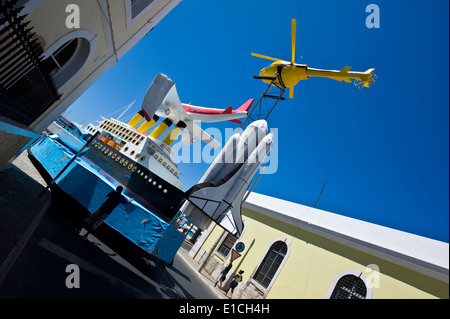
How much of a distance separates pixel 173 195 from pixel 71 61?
5.37 m

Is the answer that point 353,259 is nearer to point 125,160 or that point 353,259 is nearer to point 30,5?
point 125,160

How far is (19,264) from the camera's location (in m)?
3.48

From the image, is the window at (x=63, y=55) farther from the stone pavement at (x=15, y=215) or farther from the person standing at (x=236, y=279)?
the person standing at (x=236, y=279)

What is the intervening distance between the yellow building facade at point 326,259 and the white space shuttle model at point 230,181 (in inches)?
168

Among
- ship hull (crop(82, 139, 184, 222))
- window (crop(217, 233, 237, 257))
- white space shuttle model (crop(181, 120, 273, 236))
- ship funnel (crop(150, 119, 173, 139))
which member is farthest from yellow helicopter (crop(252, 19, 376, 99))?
window (crop(217, 233, 237, 257))

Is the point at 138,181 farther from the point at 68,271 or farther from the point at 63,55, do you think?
the point at 63,55

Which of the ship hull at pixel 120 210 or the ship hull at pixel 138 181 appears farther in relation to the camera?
the ship hull at pixel 138 181

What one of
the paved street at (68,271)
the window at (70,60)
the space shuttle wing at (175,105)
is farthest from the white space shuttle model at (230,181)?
the window at (70,60)

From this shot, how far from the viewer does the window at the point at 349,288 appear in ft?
26.5

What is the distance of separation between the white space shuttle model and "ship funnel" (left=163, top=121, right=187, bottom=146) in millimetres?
4445

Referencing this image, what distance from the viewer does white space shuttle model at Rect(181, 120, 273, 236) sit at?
738 cm

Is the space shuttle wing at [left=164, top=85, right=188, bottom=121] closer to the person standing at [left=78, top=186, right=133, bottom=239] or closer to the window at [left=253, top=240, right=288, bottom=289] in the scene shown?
the person standing at [left=78, top=186, right=133, bottom=239]
